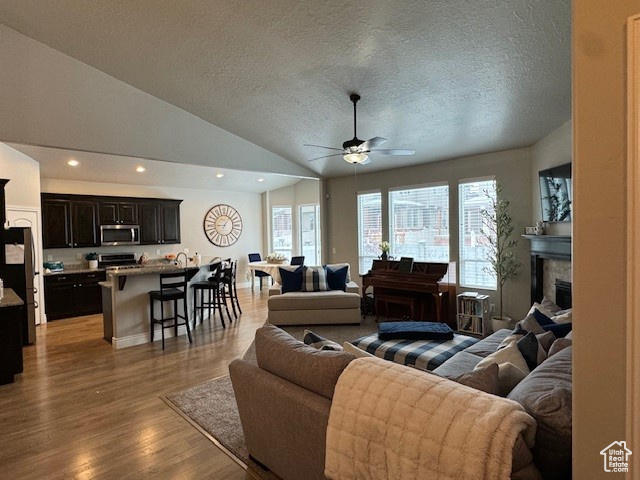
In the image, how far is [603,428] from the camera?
1.01 m

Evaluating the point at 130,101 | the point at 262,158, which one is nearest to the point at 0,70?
the point at 130,101

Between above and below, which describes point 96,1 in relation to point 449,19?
above

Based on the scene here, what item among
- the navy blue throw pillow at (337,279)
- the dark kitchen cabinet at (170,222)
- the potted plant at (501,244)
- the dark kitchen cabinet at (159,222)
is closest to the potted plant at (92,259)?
the dark kitchen cabinet at (159,222)

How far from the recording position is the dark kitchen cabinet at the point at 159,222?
7.52 meters

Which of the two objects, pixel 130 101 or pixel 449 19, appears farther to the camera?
pixel 130 101

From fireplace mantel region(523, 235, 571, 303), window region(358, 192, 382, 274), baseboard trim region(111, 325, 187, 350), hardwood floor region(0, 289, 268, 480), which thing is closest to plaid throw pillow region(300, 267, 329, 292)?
hardwood floor region(0, 289, 268, 480)

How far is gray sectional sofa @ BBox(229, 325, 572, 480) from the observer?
3.98ft

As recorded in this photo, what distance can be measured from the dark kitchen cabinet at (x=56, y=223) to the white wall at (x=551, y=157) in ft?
25.4

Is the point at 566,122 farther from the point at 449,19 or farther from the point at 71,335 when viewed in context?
the point at 71,335

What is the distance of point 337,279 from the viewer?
591 centimetres

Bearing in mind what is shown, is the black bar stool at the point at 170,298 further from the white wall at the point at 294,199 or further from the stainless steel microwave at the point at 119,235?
the white wall at the point at 294,199

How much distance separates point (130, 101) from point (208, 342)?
3275mm

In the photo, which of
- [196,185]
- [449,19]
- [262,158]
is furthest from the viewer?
[196,185]

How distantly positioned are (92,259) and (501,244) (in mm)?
7297
